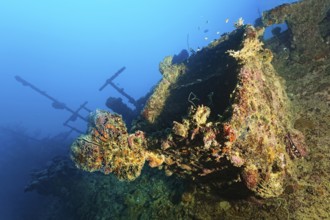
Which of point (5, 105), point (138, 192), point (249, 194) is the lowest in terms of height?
point (138, 192)

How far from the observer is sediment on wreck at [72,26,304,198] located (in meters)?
3.88

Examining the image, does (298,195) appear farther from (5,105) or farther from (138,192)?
(5,105)

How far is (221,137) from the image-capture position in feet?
12.2

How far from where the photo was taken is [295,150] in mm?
4914

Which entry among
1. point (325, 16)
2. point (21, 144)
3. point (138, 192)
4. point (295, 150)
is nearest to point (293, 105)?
point (295, 150)

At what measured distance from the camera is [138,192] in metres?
6.99

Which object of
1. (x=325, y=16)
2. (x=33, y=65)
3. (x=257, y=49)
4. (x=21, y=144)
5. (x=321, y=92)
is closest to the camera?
(x=257, y=49)

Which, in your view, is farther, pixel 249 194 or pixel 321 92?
pixel 321 92

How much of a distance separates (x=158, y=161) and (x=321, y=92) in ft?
11.7

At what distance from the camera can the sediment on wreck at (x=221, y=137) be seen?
3881 millimetres

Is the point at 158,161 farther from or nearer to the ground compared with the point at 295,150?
nearer to the ground

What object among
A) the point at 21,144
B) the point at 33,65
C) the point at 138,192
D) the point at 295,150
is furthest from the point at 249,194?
the point at 33,65

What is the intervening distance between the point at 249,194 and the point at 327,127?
6.31ft

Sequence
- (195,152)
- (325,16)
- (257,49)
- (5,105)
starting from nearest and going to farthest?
(195,152) < (257,49) < (325,16) < (5,105)
